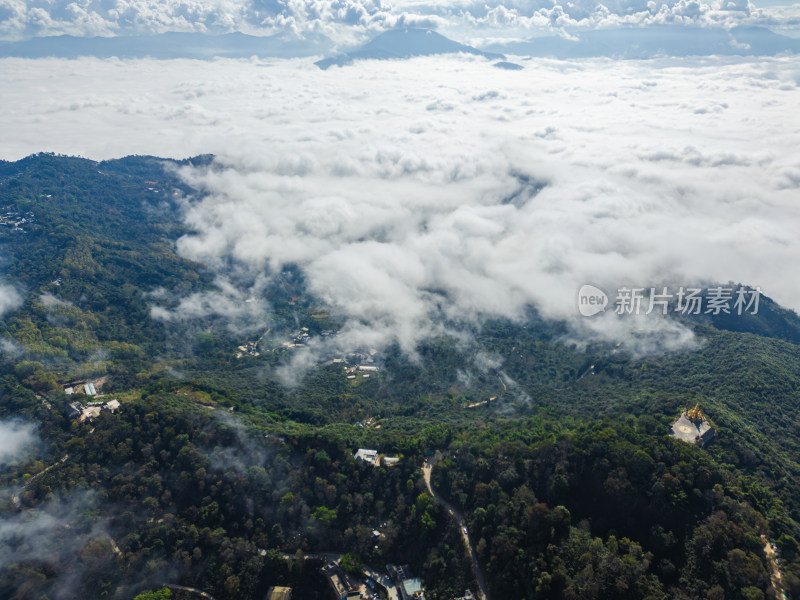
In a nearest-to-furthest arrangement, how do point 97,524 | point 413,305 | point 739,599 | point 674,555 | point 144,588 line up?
point 739,599 < point 674,555 < point 144,588 < point 97,524 < point 413,305

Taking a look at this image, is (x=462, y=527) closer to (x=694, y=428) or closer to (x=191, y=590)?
(x=191, y=590)

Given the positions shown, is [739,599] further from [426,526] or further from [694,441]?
→ [426,526]

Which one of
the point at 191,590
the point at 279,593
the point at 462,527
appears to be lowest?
the point at 279,593

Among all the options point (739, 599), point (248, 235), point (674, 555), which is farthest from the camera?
point (248, 235)

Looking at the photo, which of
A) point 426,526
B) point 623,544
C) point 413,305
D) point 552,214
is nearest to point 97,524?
point 426,526

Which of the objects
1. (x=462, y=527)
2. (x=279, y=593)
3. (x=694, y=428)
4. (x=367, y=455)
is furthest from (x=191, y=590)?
(x=694, y=428)

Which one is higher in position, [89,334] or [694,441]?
[694,441]
